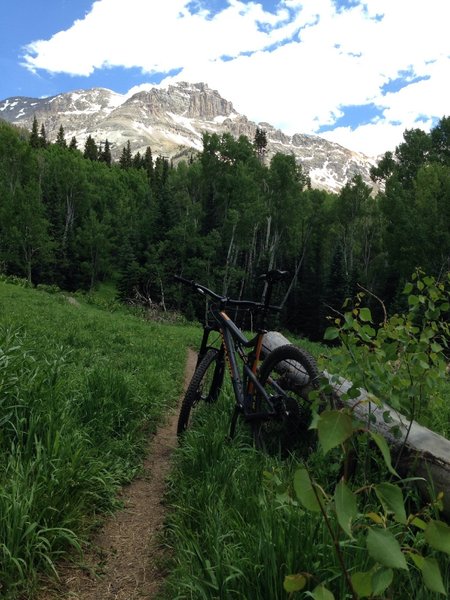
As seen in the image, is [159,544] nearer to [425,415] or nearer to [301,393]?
[301,393]

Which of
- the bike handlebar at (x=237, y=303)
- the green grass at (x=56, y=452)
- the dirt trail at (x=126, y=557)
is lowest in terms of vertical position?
the dirt trail at (x=126, y=557)

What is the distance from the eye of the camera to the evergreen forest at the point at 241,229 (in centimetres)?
4247

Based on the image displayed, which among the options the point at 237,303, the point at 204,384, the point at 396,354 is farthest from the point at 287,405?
the point at 204,384

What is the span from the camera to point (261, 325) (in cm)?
429

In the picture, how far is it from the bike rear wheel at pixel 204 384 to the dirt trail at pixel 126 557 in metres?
0.91

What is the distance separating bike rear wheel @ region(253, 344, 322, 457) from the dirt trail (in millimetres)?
1037

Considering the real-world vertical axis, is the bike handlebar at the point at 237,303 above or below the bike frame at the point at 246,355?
above

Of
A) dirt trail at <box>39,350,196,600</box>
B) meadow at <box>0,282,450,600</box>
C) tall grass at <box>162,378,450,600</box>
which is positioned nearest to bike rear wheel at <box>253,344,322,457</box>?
meadow at <box>0,282,450,600</box>

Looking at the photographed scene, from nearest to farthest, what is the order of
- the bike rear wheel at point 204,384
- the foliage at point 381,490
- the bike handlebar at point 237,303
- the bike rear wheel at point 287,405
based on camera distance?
the foliage at point 381,490 < the bike rear wheel at point 287,405 < the bike handlebar at point 237,303 < the bike rear wheel at point 204,384

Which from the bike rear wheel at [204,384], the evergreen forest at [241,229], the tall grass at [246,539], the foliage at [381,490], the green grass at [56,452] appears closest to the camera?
the foliage at [381,490]

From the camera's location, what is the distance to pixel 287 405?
13.0 feet

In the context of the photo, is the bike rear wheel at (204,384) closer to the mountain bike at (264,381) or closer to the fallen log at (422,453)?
the mountain bike at (264,381)

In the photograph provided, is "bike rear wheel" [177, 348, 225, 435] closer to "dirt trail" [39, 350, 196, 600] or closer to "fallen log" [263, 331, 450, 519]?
"dirt trail" [39, 350, 196, 600]

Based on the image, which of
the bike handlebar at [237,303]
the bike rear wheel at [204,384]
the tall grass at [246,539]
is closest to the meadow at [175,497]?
the tall grass at [246,539]
